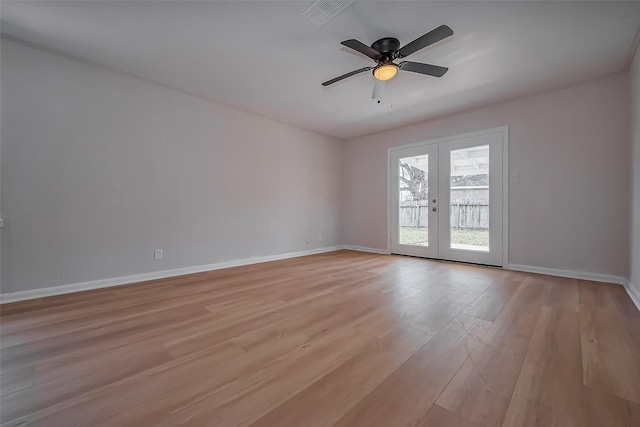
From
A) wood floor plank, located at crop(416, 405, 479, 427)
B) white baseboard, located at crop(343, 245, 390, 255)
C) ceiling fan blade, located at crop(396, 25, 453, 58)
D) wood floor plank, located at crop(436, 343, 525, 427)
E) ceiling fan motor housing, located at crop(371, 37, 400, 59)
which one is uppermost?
ceiling fan motor housing, located at crop(371, 37, 400, 59)

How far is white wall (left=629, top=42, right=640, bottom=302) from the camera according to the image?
2557 millimetres

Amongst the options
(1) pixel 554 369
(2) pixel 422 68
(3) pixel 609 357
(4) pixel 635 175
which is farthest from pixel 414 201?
(1) pixel 554 369

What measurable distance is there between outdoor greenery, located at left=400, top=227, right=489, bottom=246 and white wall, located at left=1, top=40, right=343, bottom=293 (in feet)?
8.45

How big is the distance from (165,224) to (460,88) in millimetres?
4489

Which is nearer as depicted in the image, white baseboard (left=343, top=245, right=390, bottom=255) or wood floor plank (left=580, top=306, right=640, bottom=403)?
wood floor plank (left=580, top=306, right=640, bottom=403)

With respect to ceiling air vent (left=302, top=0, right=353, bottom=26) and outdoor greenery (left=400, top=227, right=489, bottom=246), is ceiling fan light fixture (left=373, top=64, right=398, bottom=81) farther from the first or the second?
outdoor greenery (left=400, top=227, right=489, bottom=246)

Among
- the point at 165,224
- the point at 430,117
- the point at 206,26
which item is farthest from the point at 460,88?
the point at 165,224

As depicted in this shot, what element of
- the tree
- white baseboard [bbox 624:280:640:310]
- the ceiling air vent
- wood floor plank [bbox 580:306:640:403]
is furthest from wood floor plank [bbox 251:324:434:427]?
the tree

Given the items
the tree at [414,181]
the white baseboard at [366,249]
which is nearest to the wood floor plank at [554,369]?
the tree at [414,181]

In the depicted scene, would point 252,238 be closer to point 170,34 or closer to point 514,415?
point 170,34

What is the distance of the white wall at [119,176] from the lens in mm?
2596

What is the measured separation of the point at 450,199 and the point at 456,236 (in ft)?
2.15

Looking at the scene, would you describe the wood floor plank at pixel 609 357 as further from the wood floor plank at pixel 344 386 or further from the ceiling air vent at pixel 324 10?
the ceiling air vent at pixel 324 10

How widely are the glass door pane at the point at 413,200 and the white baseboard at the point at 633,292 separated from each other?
7.98 ft
